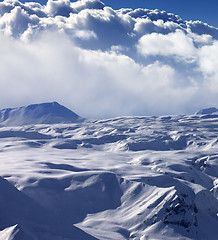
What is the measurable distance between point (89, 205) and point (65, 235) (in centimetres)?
4879

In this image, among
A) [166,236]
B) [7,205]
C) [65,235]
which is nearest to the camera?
[65,235]

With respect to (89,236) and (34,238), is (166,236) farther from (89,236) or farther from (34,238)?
(34,238)

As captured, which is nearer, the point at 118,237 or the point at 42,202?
the point at 118,237

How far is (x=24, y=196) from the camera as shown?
175000 millimetres

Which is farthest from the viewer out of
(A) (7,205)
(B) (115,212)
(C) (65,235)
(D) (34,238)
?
(B) (115,212)

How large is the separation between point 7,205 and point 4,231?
26.8 m

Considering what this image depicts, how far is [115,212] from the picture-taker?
188125mm

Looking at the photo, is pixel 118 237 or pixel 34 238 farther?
pixel 118 237

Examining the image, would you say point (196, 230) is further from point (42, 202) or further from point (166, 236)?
point (42, 202)


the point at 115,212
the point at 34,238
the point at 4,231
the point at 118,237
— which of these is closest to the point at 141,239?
the point at 118,237

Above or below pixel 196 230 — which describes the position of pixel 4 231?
above

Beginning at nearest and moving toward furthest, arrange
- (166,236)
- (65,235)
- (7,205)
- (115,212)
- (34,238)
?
(34,238) → (65,235) → (7,205) → (166,236) → (115,212)

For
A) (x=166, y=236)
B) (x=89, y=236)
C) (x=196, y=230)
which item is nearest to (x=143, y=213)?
(x=166, y=236)

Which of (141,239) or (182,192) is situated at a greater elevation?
(182,192)
